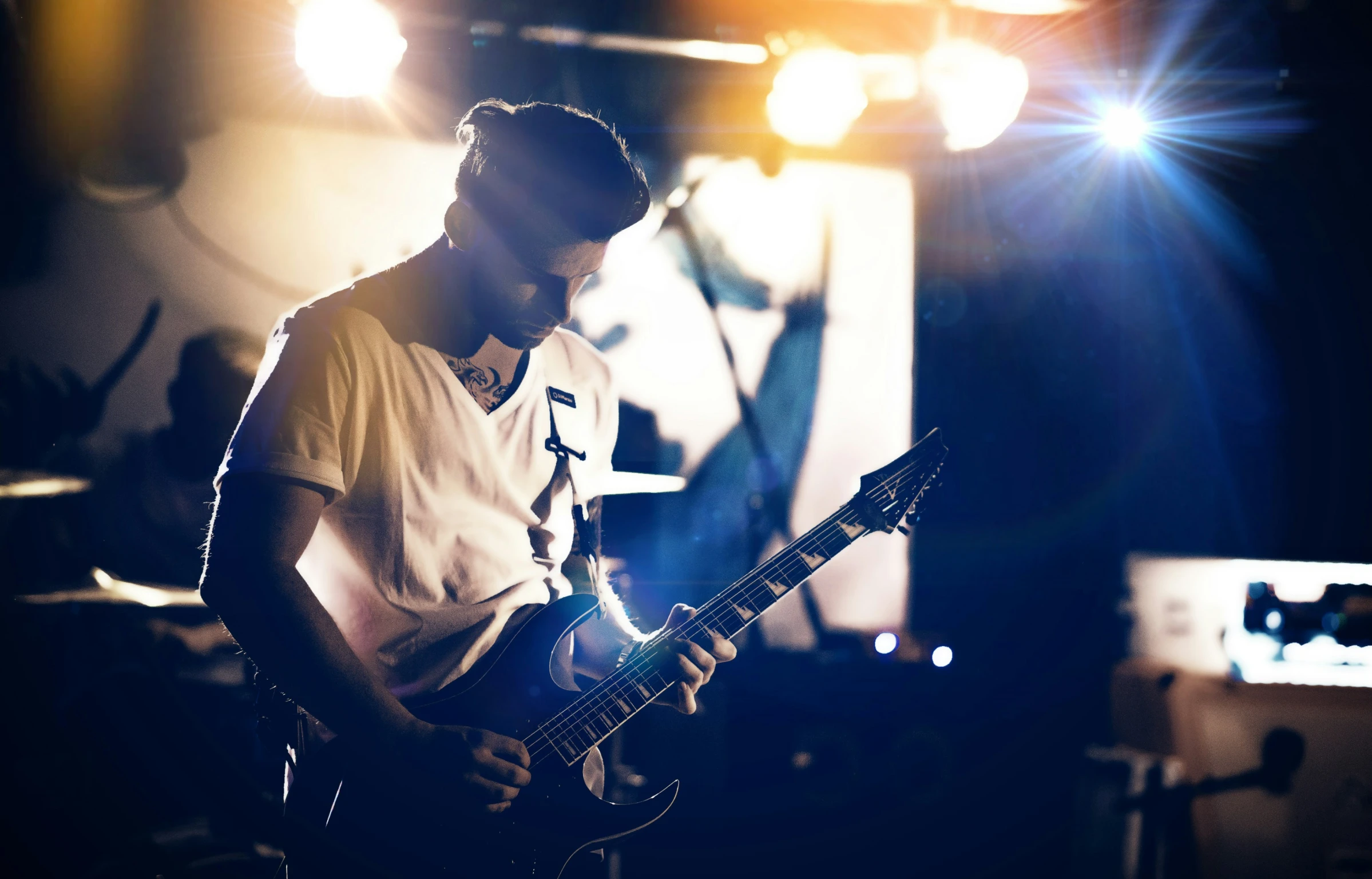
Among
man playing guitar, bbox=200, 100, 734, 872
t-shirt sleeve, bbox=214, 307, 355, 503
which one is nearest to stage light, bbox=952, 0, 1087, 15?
man playing guitar, bbox=200, 100, 734, 872

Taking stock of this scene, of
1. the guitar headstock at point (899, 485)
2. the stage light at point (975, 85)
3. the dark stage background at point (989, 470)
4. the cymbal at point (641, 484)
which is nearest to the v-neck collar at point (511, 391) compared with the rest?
the cymbal at point (641, 484)

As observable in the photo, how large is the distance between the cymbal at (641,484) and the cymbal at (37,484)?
1.60 meters

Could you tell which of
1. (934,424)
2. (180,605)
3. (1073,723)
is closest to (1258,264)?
(934,424)

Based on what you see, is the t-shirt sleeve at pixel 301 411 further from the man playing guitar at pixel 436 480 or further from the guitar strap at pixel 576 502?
the guitar strap at pixel 576 502

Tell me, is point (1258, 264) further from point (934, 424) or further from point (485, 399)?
point (485, 399)

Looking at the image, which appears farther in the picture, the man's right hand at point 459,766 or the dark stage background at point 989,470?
the dark stage background at point 989,470

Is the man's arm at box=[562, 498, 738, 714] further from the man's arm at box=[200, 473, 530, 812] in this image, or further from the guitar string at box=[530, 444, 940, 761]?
the man's arm at box=[200, 473, 530, 812]

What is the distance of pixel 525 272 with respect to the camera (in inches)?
58.1

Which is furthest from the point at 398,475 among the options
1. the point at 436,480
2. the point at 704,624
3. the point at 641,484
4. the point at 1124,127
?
the point at 1124,127

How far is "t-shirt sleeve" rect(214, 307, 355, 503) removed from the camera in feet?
3.95

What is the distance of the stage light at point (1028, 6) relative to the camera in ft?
7.67

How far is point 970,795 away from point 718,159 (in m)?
2.37

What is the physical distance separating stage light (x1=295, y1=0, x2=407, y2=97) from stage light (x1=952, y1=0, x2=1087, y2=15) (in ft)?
6.09

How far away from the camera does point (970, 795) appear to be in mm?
2350
